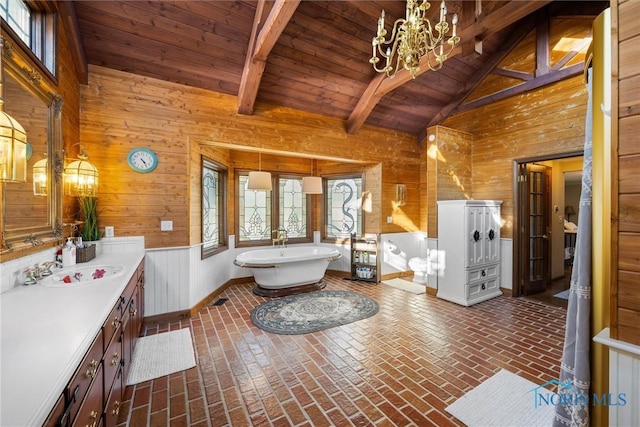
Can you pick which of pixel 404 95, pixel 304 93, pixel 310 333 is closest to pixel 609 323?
pixel 310 333

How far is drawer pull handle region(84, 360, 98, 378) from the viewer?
113 centimetres

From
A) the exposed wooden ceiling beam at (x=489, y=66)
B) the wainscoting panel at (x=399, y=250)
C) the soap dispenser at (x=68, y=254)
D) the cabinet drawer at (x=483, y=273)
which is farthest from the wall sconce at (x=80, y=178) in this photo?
the exposed wooden ceiling beam at (x=489, y=66)

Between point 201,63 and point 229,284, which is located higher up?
point 201,63

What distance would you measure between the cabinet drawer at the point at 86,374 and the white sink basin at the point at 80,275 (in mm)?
719

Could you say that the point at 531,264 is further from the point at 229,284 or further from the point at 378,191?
the point at 229,284

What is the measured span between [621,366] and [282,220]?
200 inches

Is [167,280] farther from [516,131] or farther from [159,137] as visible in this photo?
[516,131]

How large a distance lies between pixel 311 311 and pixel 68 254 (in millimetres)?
2701

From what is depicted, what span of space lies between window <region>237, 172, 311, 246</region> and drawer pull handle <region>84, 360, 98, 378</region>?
4010 mm

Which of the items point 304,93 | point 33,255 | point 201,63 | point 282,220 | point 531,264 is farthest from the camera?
point 282,220

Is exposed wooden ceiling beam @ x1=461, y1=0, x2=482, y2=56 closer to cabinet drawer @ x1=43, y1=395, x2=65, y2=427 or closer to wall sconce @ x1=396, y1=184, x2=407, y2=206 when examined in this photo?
wall sconce @ x1=396, y1=184, x2=407, y2=206

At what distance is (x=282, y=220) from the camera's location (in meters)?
5.72

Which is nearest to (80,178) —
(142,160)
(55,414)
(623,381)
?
(142,160)

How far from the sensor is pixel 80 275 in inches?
85.6
